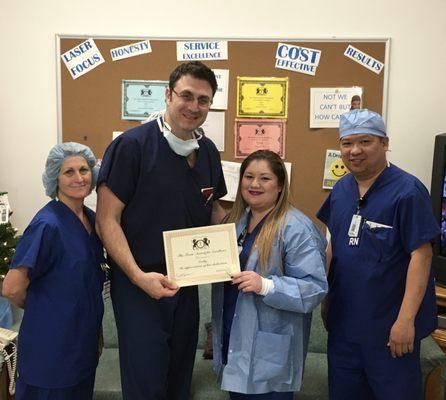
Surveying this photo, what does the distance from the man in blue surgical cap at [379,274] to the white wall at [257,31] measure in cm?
111

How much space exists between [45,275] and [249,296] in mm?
755

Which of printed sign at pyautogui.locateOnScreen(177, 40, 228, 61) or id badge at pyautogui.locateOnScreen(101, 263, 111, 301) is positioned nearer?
id badge at pyautogui.locateOnScreen(101, 263, 111, 301)

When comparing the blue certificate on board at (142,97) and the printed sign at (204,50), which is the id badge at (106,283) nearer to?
the blue certificate on board at (142,97)

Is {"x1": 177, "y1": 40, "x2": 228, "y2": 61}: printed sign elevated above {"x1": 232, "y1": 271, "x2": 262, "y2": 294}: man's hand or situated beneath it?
elevated above

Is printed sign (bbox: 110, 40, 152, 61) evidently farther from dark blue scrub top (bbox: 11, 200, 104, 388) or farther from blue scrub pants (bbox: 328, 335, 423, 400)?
blue scrub pants (bbox: 328, 335, 423, 400)

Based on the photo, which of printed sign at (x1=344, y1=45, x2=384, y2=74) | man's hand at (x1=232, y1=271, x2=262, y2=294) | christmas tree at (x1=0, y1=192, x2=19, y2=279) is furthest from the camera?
printed sign at (x1=344, y1=45, x2=384, y2=74)

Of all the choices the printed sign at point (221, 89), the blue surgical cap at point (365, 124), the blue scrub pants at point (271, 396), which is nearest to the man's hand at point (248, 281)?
the blue scrub pants at point (271, 396)

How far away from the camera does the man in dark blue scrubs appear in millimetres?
1614

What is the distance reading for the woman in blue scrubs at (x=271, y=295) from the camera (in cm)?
156

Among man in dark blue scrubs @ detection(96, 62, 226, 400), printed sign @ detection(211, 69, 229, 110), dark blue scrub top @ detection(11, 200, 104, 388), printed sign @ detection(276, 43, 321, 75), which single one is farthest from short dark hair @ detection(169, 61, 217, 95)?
printed sign @ detection(276, 43, 321, 75)

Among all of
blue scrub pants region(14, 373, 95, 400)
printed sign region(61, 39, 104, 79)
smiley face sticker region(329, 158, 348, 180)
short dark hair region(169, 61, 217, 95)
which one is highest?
printed sign region(61, 39, 104, 79)

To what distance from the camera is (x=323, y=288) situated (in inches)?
62.8

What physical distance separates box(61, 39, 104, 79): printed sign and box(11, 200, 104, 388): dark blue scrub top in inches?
53.5

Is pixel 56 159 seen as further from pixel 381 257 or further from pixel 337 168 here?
pixel 337 168
